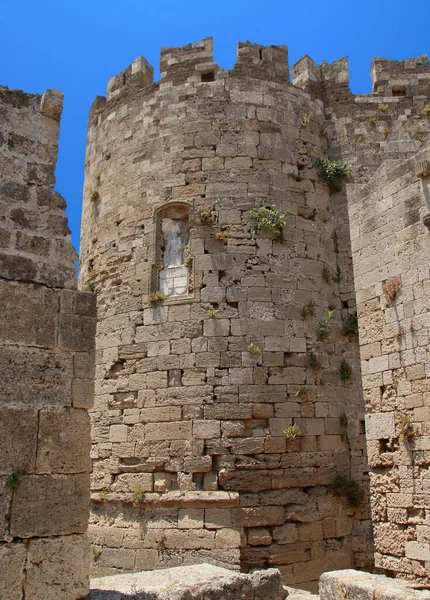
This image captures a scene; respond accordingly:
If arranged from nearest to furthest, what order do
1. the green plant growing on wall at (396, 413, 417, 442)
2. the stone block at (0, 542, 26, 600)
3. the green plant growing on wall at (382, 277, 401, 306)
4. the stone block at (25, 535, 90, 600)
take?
the stone block at (0, 542, 26, 600) < the stone block at (25, 535, 90, 600) < the green plant growing on wall at (396, 413, 417, 442) < the green plant growing on wall at (382, 277, 401, 306)

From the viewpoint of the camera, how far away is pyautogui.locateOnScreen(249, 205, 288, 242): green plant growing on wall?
33.5ft

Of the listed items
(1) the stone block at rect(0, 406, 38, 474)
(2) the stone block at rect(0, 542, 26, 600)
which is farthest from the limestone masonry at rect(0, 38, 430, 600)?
(2) the stone block at rect(0, 542, 26, 600)

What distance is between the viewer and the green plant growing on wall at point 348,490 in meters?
9.47

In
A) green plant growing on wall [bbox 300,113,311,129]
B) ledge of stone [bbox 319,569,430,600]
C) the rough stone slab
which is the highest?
green plant growing on wall [bbox 300,113,311,129]

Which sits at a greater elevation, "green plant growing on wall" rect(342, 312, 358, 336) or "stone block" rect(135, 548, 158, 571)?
"green plant growing on wall" rect(342, 312, 358, 336)

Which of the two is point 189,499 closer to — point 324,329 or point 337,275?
point 324,329

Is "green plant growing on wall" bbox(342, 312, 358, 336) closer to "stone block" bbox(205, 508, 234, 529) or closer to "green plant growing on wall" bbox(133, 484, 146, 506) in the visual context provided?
"stone block" bbox(205, 508, 234, 529)

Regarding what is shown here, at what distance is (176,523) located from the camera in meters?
8.95

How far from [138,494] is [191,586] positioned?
5154 mm

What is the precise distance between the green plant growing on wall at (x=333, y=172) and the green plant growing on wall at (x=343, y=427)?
418 cm

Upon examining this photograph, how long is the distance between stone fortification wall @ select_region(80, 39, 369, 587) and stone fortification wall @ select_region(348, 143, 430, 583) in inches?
99.5

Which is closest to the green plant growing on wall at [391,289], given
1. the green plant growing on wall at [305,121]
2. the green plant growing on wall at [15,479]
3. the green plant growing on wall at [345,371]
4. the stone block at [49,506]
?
the green plant growing on wall at [345,371]

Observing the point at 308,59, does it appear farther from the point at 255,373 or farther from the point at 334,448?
the point at 334,448

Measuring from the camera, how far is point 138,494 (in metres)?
9.27
